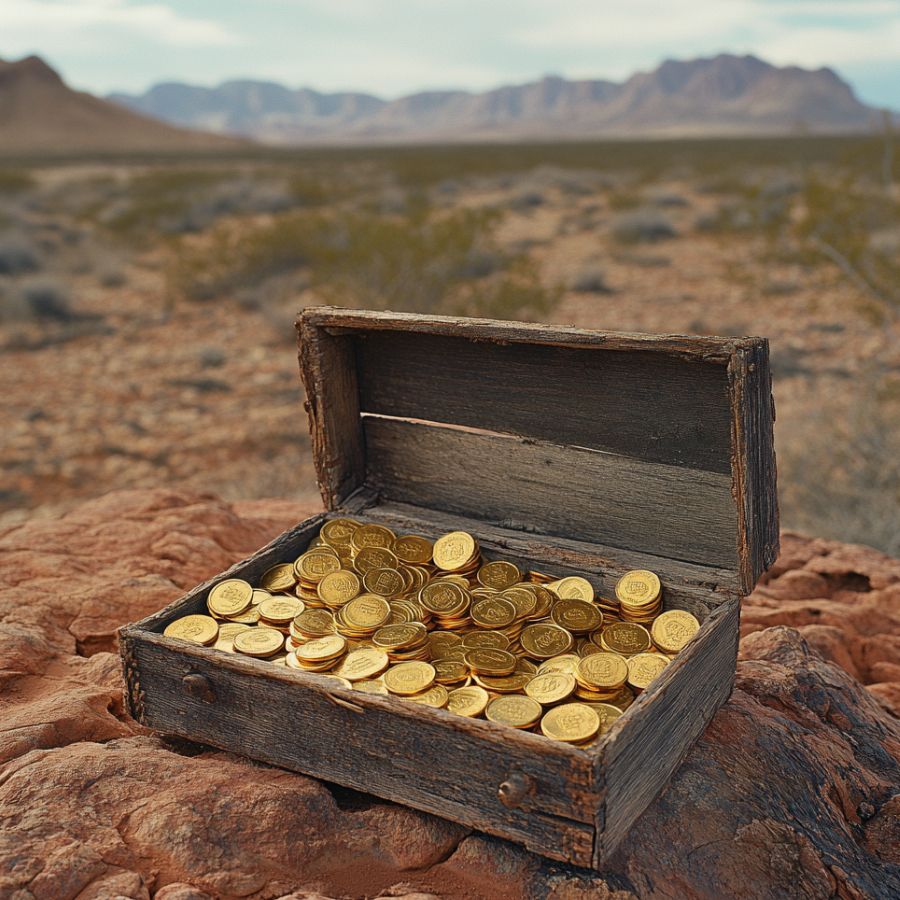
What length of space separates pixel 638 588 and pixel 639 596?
28 mm

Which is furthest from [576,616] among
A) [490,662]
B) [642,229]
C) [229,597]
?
[642,229]

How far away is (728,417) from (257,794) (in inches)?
67.5

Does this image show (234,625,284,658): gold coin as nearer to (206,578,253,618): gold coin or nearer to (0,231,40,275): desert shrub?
(206,578,253,618): gold coin

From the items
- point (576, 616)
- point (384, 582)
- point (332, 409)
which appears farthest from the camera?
point (332, 409)

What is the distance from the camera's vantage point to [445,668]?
8.93ft

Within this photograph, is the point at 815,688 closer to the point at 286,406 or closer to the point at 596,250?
the point at 286,406

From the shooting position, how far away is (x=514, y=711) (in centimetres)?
245

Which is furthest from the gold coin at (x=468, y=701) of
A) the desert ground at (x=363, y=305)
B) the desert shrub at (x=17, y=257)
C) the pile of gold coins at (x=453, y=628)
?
the desert shrub at (x=17, y=257)

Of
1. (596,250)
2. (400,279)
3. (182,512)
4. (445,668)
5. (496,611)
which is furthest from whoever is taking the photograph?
(596,250)

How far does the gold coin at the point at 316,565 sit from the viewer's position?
10.2 feet

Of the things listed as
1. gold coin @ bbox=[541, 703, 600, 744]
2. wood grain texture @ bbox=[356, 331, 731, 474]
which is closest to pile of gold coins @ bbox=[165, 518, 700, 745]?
gold coin @ bbox=[541, 703, 600, 744]

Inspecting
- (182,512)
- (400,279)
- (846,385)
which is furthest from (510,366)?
(400,279)

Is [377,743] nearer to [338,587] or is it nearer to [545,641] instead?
[545,641]

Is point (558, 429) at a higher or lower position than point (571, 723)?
higher
